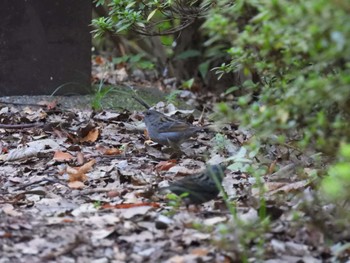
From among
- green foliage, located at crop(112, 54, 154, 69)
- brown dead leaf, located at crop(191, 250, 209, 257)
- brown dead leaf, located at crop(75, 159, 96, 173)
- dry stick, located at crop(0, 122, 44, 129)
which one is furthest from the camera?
green foliage, located at crop(112, 54, 154, 69)

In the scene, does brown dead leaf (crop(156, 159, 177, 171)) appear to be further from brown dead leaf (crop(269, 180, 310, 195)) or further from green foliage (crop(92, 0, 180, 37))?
green foliage (crop(92, 0, 180, 37))

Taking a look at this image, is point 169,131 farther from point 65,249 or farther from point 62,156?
point 65,249

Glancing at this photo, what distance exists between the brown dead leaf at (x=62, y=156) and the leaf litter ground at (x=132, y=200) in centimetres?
1

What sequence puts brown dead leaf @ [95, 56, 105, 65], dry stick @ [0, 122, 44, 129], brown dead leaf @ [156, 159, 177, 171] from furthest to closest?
brown dead leaf @ [95, 56, 105, 65], dry stick @ [0, 122, 44, 129], brown dead leaf @ [156, 159, 177, 171]

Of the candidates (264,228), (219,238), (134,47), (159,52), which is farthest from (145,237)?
(134,47)

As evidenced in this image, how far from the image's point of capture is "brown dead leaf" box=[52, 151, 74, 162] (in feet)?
16.9

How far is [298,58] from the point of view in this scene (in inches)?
127

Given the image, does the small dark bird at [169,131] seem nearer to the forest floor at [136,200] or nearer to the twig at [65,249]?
the forest floor at [136,200]

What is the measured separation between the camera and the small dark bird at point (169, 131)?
17.6 feet

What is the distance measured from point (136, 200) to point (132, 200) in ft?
0.09

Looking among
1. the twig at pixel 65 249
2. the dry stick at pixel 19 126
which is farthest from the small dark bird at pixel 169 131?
the twig at pixel 65 249

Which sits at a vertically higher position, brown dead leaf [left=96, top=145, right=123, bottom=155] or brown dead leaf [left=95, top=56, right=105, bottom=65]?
brown dead leaf [left=96, top=145, right=123, bottom=155]

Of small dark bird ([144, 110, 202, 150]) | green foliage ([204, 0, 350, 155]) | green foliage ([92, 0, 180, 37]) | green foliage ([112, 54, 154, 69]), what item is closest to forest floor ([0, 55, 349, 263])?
small dark bird ([144, 110, 202, 150])

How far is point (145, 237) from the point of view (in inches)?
138
